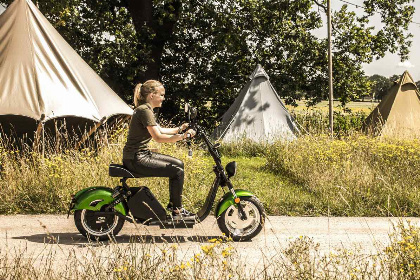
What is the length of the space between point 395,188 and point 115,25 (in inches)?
528

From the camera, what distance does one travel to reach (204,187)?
27.0 ft

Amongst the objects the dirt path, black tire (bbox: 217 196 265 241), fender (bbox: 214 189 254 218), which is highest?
fender (bbox: 214 189 254 218)

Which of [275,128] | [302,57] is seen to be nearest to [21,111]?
[275,128]

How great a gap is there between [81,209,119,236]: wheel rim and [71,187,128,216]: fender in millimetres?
90

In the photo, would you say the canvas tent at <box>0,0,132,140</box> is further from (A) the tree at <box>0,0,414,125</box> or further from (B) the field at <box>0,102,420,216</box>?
(A) the tree at <box>0,0,414,125</box>

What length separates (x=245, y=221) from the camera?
228 inches

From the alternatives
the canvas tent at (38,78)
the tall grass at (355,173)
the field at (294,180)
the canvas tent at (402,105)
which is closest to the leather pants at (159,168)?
the field at (294,180)

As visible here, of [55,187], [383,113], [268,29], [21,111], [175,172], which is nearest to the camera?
[175,172]

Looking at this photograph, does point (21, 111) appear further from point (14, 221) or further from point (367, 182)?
point (367, 182)

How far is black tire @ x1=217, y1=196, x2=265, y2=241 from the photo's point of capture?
18.8ft

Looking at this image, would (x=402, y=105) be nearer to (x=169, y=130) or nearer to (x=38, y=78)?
(x=38, y=78)

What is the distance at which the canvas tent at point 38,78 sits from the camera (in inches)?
Answer: 384

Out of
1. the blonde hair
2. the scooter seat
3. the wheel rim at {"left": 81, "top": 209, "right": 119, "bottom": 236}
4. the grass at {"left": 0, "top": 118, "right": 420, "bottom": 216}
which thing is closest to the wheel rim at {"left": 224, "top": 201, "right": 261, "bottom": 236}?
the grass at {"left": 0, "top": 118, "right": 420, "bottom": 216}

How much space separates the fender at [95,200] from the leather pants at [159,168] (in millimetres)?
371
